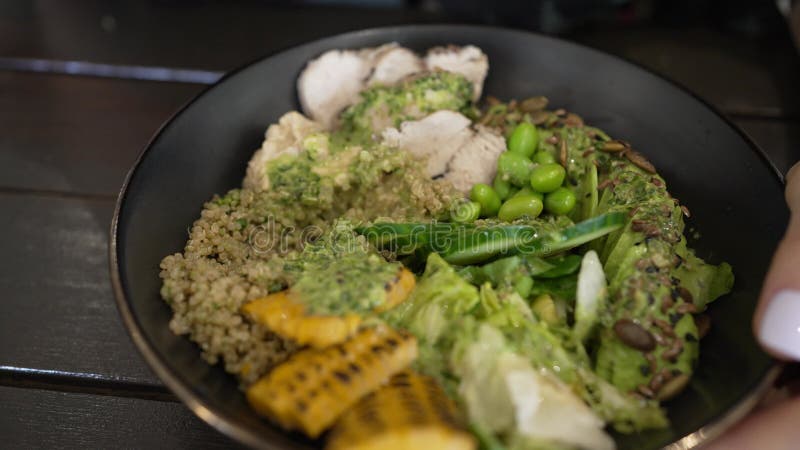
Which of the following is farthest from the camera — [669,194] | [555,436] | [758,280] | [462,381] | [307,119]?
[307,119]

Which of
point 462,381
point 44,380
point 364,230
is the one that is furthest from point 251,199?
point 462,381

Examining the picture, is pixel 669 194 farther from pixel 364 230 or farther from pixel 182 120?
pixel 182 120

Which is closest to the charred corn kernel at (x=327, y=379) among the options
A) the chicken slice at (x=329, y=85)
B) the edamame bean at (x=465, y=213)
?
the edamame bean at (x=465, y=213)

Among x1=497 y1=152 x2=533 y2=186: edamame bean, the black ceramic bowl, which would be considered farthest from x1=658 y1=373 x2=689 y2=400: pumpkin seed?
x1=497 y1=152 x2=533 y2=186: edamame bean

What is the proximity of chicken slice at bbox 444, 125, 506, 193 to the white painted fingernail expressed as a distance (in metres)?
1.11

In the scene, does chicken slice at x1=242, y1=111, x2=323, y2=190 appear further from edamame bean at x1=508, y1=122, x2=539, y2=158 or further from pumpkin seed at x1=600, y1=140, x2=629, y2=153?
pumpkin seed at x1=600, y1=140, x2=629, y2=153

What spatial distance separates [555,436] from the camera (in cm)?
142

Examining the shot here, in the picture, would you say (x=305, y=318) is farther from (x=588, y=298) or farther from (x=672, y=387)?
(x=672, y=387)

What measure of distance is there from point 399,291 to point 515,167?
31.5 inches

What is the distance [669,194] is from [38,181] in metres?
2.62

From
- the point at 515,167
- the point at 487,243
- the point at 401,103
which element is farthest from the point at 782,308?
the point at 401,103

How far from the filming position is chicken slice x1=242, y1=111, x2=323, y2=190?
228 cm

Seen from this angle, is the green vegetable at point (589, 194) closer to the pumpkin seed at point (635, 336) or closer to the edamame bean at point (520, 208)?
the edamame bean at point (520, 208)

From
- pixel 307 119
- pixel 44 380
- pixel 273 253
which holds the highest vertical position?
pixel 307 119
